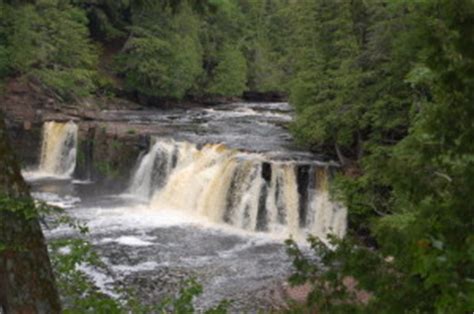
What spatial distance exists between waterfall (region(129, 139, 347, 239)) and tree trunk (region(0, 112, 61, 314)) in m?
13.1

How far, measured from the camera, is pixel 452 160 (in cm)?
368

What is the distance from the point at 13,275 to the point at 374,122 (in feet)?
48.6

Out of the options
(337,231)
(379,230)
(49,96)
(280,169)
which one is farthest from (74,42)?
(379,230)

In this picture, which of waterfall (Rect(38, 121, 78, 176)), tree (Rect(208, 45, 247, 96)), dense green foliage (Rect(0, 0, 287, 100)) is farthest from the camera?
tree (Rect(208, 45, 247, 96))

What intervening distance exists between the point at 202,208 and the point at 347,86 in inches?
237

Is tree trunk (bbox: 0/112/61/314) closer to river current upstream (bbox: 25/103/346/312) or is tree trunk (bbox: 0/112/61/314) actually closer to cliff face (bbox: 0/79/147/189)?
river current upstream (bbox: 25/103/346/312)

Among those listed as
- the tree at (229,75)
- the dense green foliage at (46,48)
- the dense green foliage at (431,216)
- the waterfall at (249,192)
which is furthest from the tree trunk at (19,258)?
the tree at (229,75)

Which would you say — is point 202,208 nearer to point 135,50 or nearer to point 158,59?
point 158,59

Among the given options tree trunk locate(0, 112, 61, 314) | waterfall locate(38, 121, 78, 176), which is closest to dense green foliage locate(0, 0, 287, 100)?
waterfall locate(38, 121, 78, 176)

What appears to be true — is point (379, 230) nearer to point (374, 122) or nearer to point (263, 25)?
point (374, 122)

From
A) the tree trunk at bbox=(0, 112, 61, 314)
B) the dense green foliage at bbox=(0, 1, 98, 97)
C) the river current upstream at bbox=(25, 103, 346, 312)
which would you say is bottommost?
the river current upstream at bbox=(25, 103, 346, 312)

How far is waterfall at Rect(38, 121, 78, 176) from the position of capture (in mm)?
24547

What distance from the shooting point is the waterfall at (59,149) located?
2455 cm

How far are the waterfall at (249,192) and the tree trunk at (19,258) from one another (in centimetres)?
1312
